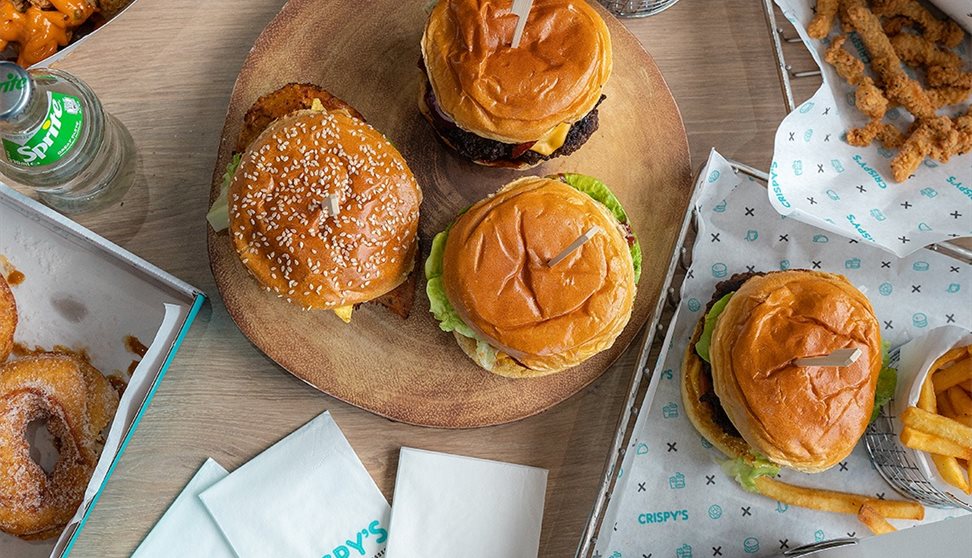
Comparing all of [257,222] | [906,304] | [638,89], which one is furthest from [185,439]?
[906,304]

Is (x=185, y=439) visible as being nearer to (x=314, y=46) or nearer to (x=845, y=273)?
(x=314, y=46)

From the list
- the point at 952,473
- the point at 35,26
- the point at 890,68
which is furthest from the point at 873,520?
the point at 35,26

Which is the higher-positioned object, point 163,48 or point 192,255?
point 163,48

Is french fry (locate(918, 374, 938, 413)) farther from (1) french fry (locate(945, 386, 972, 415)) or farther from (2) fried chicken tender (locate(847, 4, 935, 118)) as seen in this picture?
(2) fried chicken tender (locate(847, 4, 935, 118))

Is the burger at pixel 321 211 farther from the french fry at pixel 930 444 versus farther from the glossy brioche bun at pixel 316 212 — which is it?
the french fry at pixel 930 444

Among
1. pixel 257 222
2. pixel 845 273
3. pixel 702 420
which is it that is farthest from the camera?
pixel 845 273

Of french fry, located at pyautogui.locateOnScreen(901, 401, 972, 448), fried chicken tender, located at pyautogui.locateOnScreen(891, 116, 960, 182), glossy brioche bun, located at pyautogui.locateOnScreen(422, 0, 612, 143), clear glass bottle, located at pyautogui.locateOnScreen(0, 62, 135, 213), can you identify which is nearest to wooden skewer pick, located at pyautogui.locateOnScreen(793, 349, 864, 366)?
french fry, located at pyautogui.locateOnScreen(901, 401, 972, 448)
